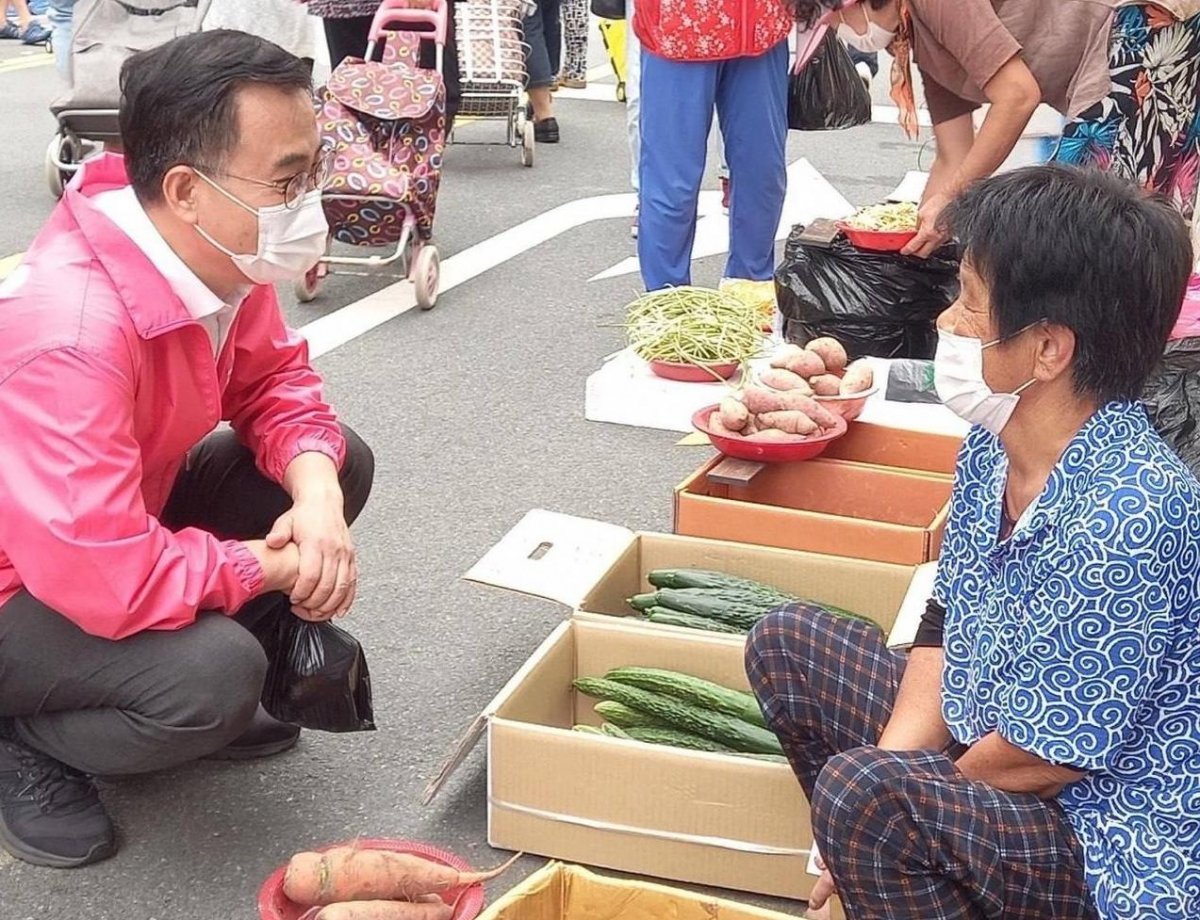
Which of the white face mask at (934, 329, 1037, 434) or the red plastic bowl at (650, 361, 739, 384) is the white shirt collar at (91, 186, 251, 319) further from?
the red plastic bowl at (650, 361, 739, 384)

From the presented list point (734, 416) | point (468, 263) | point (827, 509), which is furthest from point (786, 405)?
point (468, 263)

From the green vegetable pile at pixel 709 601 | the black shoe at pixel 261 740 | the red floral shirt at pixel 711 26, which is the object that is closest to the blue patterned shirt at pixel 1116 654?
the green vegetable pile at pixel 709 601

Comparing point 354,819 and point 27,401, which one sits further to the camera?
point 354,819

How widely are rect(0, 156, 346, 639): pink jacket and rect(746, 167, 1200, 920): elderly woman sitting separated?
42.6 inches

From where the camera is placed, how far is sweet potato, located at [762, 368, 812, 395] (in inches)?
152

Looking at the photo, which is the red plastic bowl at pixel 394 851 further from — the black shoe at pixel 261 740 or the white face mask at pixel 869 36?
the white face mask at pixel 869 36

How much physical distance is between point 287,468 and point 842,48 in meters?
3.84

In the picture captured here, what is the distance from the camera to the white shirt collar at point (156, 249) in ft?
8.25

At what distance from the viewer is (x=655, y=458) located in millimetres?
4508

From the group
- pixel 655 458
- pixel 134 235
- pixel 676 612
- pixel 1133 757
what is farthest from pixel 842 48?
pixel 1133 757

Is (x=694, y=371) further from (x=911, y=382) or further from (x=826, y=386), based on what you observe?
(x=826, y=386)

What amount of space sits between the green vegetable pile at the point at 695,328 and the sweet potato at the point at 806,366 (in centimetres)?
66

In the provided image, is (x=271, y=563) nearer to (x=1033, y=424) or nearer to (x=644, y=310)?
(x=1033, y=424)

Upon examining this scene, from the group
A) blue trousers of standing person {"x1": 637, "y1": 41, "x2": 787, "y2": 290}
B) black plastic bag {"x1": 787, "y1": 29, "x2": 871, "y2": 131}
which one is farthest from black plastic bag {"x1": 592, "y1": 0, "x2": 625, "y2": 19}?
blue trousers of standing person {"x1": 637, "y1": 41, "x2": 787, "y2": 290}
